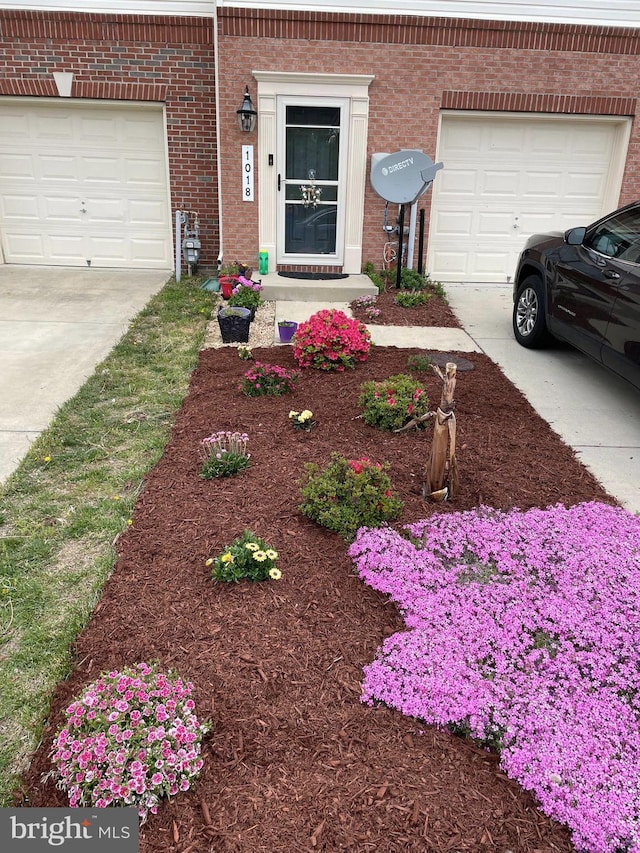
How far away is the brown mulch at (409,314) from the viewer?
7996 millimetres

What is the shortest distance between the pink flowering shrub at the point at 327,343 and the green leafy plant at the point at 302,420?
1.25 metres

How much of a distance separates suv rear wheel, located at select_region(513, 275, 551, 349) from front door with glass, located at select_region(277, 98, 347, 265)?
10.9ft

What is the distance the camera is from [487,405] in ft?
18.0

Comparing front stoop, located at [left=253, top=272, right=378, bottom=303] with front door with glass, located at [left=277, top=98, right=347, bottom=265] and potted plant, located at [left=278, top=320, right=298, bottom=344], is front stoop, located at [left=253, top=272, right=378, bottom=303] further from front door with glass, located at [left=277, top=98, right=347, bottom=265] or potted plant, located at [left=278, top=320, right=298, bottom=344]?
potted plant, located at [left=278, top=320, right=298, bottom=344]

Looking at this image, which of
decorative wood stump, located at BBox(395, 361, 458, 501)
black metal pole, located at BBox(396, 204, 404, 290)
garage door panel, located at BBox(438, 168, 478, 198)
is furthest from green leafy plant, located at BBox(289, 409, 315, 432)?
garage door panel, located at BBox(438, 168, 478, 198)

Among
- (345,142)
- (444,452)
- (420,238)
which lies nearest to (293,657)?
(444,452)

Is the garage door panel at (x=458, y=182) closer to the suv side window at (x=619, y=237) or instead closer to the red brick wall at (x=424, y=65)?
the red brick wall at (x=424, y=65)

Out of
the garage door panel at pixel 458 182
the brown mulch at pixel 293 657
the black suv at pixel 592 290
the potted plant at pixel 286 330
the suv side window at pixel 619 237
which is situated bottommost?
the brown mulch at pixel 293 657

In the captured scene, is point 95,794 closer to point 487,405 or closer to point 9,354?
point 487,405

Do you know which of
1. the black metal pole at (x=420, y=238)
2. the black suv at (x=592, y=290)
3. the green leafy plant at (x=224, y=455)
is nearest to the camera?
the green leafy plant at (x=224, y=455)

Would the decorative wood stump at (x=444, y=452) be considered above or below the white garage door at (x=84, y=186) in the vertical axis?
below

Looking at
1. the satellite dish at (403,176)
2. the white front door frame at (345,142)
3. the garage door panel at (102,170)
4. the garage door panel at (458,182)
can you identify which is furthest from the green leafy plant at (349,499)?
the garage door panel at (102,170)

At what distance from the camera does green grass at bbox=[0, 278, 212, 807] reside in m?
2.66

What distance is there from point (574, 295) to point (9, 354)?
213 inches
